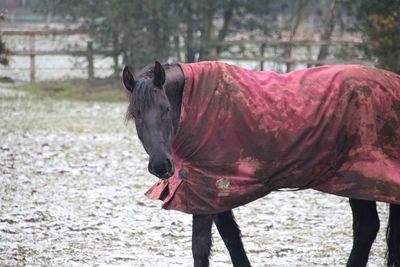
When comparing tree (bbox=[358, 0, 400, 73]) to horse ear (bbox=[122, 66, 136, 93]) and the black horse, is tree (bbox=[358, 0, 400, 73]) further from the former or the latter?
horse ear (bbox=[122, 66, 136, 93])

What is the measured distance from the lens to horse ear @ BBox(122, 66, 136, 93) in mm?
5320

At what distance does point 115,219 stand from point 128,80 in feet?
11.1

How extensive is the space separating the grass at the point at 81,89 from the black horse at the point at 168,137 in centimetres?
1597

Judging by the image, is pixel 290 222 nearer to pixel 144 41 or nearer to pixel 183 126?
pixel 183 126

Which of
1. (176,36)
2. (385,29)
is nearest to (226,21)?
(176,36)

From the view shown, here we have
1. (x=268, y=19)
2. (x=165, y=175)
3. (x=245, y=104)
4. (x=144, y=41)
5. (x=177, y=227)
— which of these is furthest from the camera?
(x=268, y=19)

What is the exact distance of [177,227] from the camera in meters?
8.19

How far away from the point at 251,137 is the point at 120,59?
782 inches

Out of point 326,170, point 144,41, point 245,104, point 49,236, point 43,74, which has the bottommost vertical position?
point 43,74

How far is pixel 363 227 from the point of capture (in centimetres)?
603

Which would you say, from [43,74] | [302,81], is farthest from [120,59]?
[302,81]

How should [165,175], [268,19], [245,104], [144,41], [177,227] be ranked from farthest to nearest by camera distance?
1. [268,19]
2. [144,41]
3. [177,227]
4. [245,104]
5. [165,175]

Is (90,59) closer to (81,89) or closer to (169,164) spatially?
(81,89)

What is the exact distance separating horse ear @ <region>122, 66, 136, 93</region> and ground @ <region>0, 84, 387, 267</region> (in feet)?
6.39
